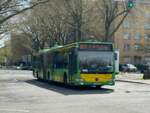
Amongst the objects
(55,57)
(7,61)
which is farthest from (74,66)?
(7,61)

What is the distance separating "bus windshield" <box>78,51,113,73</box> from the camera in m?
27.6

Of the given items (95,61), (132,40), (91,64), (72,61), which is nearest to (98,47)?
(95,61)

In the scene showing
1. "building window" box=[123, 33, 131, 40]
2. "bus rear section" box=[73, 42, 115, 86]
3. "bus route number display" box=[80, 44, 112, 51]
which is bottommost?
"bus rear section" box=[73, 42, 115, 86]

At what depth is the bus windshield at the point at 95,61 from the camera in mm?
27641

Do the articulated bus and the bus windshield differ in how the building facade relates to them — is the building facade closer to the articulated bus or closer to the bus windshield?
the articulated bus

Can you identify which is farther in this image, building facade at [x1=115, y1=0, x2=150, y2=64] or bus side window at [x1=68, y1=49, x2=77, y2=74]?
building facade at [x1=115, y1=0, x2=150, y2=64]

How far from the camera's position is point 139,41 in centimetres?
11419


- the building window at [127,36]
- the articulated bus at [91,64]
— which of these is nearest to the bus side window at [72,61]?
the articulated bus at [91,64]

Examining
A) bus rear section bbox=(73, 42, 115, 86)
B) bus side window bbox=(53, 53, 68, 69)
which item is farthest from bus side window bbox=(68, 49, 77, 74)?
bus side window bbox=(53, 53, 68, 69)

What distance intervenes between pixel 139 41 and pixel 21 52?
33.7 meters

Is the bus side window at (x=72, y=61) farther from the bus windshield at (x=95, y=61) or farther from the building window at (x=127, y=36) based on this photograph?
the building window at (x=127, y=36)

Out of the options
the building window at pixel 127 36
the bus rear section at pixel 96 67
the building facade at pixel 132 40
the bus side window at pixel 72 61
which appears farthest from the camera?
the building window at pixel 127 36

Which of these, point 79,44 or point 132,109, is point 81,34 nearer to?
point 79,44

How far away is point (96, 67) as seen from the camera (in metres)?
27.6
